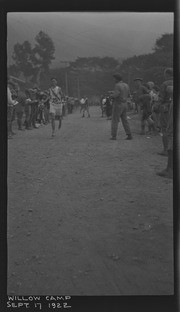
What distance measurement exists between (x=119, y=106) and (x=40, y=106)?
57 centimetres

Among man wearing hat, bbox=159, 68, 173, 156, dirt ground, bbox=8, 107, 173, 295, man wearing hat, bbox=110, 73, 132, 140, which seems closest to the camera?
dirt ground, bbox=8, 107, 173, 295

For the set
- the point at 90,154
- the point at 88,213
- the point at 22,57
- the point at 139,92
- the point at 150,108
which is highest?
the point at 22,57

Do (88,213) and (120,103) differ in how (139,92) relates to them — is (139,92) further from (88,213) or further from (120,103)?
(88,213)

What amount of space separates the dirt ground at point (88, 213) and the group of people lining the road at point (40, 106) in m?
0.06

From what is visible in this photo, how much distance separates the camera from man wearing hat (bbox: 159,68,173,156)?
3246 millimetres

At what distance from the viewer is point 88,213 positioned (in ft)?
10.7

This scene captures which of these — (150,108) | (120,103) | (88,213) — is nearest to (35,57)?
(120,103)

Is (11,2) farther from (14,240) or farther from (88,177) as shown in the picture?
(14,240)

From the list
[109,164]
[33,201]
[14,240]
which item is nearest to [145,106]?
[109,164]

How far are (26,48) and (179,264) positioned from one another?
1729 millimetres

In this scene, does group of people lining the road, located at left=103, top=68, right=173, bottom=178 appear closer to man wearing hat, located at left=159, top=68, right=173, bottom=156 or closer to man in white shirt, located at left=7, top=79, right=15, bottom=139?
man wearing hat, located at left=159, top=68, right=173, bottom=156

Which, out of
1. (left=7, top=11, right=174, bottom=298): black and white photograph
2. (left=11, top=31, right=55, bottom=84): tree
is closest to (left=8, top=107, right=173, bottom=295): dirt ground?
(left=7, top=11, right=174, bottom=298): black and white photograph

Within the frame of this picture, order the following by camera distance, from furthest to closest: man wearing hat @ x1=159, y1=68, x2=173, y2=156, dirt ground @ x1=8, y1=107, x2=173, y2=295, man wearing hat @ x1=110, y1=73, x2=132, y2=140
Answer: man wearing hat @ x1=110, y1=73, x2=132, y2=140 → man wearing hat @ x1=159, y1=68, x2=173, y2=156 → dirt ground @ x1=8, y1=107, x2=173, y2=295

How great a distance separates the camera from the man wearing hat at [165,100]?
325 centimetres
